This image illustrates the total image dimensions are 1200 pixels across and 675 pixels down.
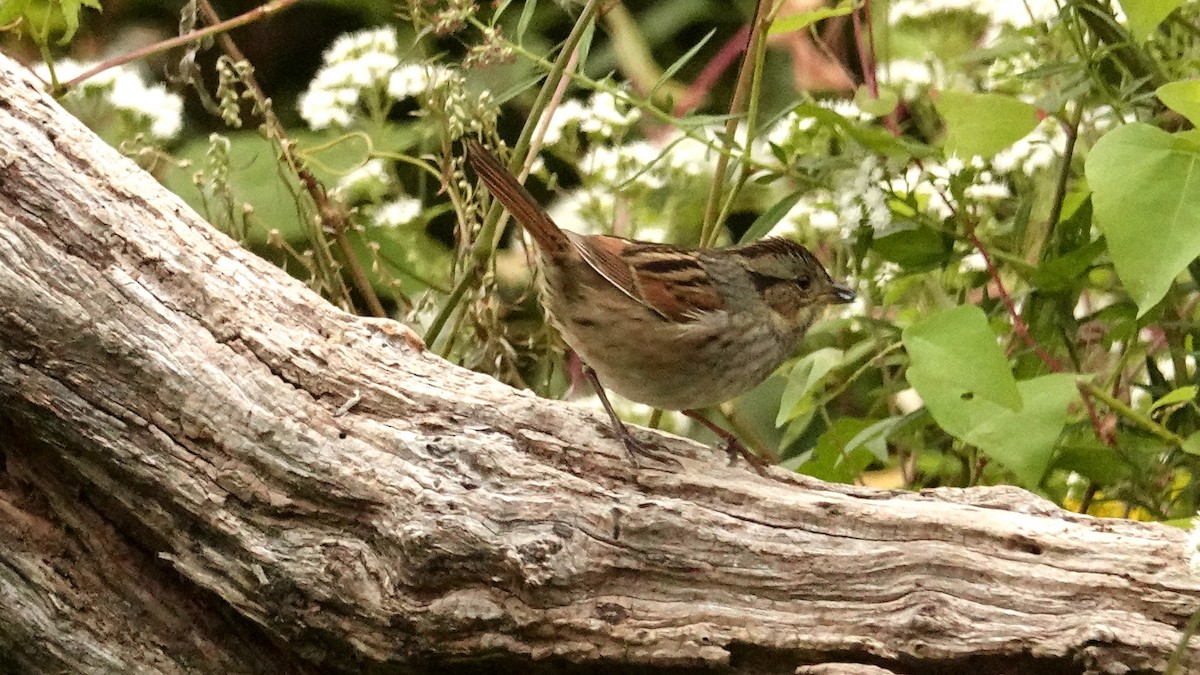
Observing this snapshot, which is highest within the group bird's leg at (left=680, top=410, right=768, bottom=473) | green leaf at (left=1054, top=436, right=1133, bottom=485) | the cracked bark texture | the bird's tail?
the bird's tail

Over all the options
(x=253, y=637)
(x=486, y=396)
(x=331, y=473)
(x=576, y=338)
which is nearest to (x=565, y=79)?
(x=576, y=338)

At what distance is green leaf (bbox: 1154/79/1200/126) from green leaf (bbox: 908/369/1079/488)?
1.29 ft

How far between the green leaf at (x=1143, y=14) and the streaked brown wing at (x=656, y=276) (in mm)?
852

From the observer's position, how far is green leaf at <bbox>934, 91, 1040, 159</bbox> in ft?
6.25

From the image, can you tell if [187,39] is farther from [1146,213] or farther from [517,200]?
[1146,213]

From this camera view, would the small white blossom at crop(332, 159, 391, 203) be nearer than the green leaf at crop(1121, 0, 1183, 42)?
No

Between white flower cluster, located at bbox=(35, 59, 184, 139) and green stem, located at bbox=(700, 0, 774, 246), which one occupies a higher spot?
green stem, located at bbox=(700, 0, 774, 246)

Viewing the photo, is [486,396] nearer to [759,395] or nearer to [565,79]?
[565,79]

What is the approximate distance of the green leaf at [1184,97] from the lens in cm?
163

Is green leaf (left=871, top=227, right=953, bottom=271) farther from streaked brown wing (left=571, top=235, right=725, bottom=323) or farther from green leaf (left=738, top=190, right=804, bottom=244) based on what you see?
streaked brown wing (left=571, top=235, right=725, bottom=323)

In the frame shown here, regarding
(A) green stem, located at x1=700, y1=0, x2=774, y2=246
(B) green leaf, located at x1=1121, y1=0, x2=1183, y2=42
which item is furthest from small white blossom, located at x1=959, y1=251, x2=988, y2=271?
(B) green leaf, located at x1=1121, y1=0, x2=1183, y2=42

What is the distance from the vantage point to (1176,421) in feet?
7.29

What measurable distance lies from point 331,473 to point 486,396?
11.4 inches

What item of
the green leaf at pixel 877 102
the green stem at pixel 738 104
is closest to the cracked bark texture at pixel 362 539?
the green leaf at pixel 877 102
